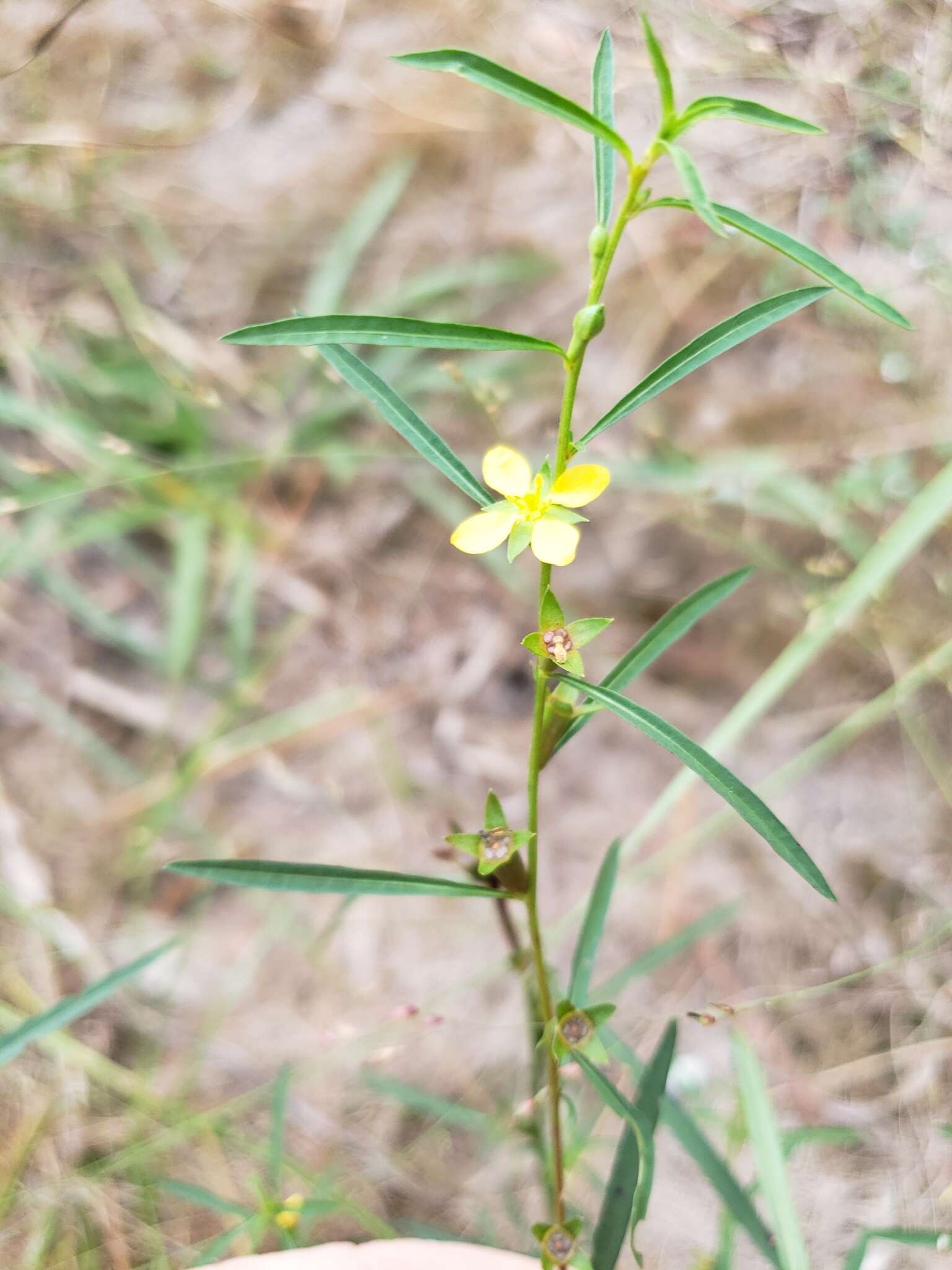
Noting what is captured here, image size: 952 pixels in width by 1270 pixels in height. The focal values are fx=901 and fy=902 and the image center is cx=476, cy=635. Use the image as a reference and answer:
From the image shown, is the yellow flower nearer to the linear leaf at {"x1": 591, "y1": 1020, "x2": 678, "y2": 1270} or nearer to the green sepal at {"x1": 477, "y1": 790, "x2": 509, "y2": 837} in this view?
the green sepal at {"x1": 477, "y1": 790, "x2": 509, "y2": 837}

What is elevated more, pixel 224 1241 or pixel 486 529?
pixel 486 529

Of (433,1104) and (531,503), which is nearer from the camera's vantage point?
(531,503)

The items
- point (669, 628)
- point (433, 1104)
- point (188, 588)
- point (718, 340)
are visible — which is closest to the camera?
point (718, 340)

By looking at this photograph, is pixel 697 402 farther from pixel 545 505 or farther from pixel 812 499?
pixel 545 505

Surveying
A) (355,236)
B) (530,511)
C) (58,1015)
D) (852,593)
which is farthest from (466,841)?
(355,236)

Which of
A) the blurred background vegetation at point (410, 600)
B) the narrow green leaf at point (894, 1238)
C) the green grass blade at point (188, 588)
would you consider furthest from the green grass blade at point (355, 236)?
the narrow green leaf at point (894, 1238)

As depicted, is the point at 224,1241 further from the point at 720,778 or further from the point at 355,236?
the point at 355,236

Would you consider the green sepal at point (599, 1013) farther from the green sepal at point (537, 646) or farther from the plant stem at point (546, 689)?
the green sepal at point (537, 646)
